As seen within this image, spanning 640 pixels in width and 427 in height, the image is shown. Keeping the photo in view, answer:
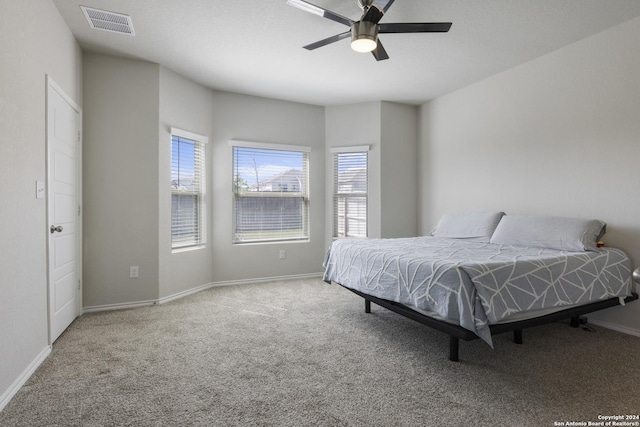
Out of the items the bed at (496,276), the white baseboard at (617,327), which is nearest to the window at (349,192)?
the bed at (496,276)

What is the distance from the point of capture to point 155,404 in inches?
72.4

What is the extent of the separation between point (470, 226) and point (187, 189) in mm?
3484

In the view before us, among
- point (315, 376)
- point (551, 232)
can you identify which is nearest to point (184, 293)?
point (315, 376)

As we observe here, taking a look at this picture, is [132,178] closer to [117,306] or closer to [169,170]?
[169,170]

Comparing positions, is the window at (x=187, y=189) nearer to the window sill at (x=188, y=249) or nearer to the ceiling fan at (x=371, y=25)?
the window sill at (x=188, y=249)

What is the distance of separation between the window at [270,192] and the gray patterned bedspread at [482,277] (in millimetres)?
2034

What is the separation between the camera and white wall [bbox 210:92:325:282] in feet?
15.4

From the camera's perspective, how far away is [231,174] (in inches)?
188

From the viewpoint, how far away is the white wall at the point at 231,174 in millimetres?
4691

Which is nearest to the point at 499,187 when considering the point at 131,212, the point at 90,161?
the point at 131,212

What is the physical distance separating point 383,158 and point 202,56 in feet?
9.14

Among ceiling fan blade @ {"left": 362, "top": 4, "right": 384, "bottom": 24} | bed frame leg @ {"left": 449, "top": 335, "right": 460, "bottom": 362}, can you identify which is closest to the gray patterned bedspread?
bed frame leg @ {"left": 449, "top": 335, "right": 460, "bottom": 362}

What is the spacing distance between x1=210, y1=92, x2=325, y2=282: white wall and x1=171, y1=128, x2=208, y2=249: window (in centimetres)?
22

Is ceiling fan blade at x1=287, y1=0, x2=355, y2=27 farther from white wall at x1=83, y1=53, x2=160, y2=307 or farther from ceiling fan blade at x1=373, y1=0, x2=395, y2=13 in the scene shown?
white wall at x1=83, y1=53, x2=160, y2=307
